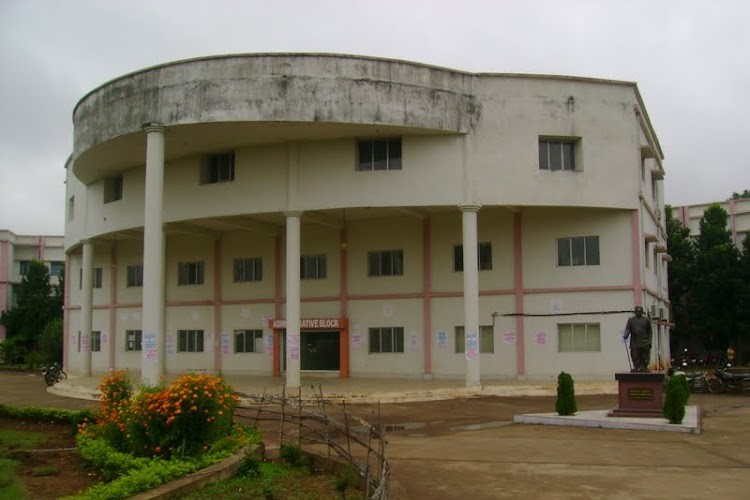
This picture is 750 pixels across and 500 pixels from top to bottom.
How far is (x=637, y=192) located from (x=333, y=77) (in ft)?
34.6

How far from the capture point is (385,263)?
2816 centimetres

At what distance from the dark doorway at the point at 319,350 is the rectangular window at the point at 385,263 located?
2.78 m

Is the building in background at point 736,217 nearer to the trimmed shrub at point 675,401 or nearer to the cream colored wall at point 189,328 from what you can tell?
the cream colored wall at point 189,328

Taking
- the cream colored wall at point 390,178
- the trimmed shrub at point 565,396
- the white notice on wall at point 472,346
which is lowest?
the trimmed shrub at point 565,396

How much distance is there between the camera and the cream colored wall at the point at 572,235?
82.7ft

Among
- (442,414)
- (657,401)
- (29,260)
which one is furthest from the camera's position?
(29,260)

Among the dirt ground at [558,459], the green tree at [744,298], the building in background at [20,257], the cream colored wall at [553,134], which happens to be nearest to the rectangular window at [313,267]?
the cream colored wall at [553,134]

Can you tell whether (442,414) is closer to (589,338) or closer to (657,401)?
(657,401)

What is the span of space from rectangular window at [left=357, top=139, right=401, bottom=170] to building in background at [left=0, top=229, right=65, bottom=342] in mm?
43943

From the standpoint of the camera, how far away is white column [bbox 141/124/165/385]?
2253 centimetres

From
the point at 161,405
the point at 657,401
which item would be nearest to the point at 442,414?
the point at 657,401

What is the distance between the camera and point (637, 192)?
2494 cm

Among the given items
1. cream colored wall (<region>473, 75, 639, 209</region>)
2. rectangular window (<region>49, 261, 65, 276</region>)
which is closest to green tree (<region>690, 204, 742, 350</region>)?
cream colored wall (<region>473, 75, 639, 209</region>)

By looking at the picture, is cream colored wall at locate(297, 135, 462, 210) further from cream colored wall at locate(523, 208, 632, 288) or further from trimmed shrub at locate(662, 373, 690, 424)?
trimmed shrub at locate(662, 373, 690, 424)
